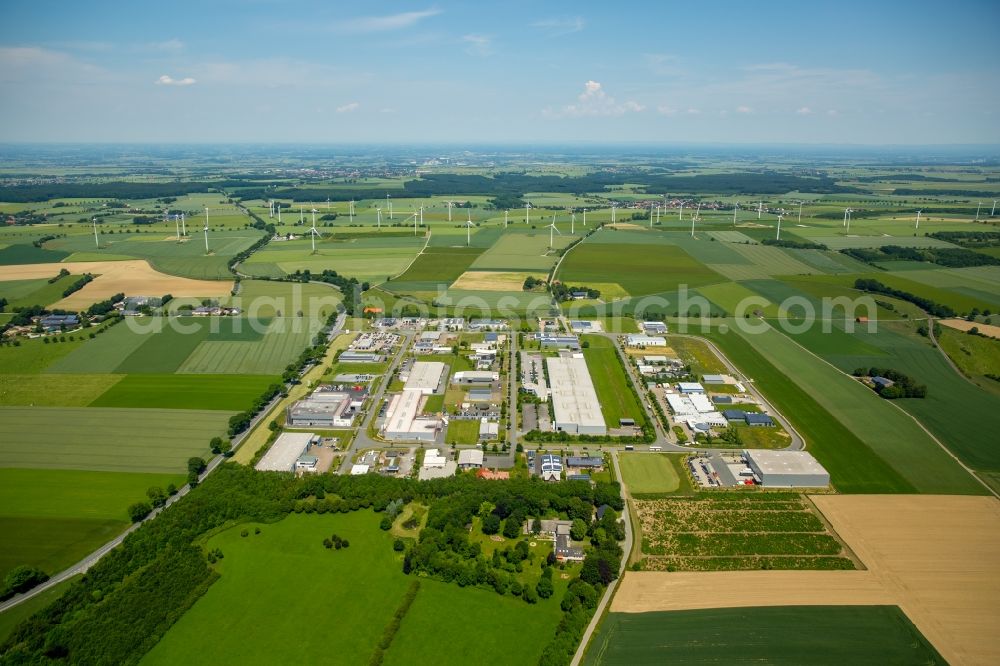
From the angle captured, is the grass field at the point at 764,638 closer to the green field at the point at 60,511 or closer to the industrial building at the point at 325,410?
the industrial building at the point at 325,410

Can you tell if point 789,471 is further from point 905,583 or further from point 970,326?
point 970,326

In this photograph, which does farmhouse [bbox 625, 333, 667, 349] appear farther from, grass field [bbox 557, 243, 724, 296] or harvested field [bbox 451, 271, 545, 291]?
harvested field [bbox 451, 271, 545, 291]

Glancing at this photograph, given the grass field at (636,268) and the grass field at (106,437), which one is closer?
the grass field at (106,437)

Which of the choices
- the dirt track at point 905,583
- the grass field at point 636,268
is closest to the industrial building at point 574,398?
the dirt track at point 905,583

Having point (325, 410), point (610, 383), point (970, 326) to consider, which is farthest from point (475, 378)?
point (970, 326)

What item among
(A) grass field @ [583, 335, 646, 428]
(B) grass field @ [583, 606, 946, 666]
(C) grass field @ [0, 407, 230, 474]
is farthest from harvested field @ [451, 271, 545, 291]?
(B) grass field @ [583, 606, 946, 666]

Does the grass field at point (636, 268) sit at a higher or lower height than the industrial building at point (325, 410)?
higher

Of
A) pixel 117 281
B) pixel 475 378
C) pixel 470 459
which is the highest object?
pixel 117 281
